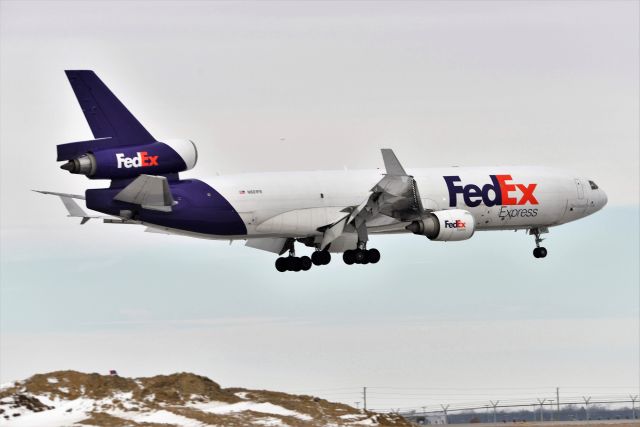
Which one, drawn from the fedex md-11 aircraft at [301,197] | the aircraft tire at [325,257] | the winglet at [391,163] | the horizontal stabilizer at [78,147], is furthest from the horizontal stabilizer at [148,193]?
the aircraft tire at [325,257]

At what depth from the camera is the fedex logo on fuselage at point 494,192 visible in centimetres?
6469

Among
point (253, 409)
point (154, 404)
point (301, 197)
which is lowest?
point (253, 409)

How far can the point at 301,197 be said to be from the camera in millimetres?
62250

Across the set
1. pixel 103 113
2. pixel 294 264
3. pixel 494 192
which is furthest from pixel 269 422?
pixel 494 192

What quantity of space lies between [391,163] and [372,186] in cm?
536

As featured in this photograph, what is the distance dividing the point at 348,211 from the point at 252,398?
729 inches

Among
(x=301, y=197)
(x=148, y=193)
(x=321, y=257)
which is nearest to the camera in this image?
(x=148, y=193)

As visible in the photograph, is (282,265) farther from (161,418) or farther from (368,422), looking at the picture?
(161,418)

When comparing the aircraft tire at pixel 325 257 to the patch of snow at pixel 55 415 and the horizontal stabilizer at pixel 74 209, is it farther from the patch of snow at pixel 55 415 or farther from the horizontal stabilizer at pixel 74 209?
the patch of snow at pixel 55 415

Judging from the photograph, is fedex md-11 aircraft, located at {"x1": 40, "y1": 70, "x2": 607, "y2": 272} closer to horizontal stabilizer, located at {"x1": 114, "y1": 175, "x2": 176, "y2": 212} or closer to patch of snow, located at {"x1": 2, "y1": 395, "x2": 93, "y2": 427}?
horizontal stabilizer, located at {"x1": 114, "y1": 175, "x2": 176, "y2": 212}

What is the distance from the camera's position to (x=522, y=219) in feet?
220

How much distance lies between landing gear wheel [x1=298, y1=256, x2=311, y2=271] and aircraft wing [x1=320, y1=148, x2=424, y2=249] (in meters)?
1.36

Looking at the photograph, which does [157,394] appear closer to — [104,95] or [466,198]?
[104,95]

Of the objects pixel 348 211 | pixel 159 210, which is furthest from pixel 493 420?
pixel 159 210
